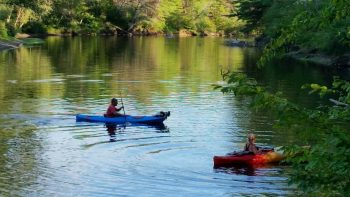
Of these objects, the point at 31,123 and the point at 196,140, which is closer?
the point at 196,140

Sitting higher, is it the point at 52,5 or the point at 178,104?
the point at 52,5

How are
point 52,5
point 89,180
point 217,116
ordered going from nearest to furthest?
1. point 89,180
2. point 217,116
3. point 52,5

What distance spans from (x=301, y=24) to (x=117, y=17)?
418ft

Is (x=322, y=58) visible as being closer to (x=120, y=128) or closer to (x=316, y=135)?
(x=120, y=128)

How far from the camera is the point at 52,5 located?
125 metres

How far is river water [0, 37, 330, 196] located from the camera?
19469mm

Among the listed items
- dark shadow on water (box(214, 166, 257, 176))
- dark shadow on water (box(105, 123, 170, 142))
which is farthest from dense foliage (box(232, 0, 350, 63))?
dark shadow on water (box(105, 123, 170, 142))

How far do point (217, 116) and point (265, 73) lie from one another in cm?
2745

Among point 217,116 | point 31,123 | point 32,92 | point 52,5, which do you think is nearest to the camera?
point 31,123

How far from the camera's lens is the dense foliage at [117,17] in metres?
114

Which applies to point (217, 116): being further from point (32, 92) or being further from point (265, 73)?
point (265, 73)

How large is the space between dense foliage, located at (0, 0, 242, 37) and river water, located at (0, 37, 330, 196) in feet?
194

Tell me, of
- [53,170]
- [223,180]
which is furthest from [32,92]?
[223,180]

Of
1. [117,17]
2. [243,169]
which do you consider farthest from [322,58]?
[117,17]
